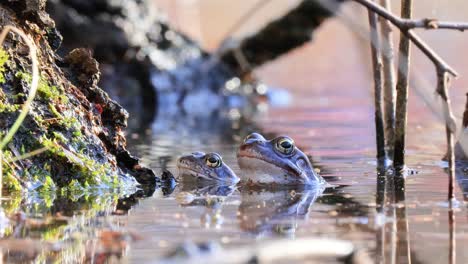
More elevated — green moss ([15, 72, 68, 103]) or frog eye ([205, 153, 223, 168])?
green moss ([15, 72, 68, 103])

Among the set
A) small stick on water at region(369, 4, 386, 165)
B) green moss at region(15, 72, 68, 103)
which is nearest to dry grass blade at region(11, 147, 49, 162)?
green moss at region(15, 72, 68, 103)

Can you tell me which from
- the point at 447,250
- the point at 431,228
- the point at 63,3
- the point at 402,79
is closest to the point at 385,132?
the point at 402,79

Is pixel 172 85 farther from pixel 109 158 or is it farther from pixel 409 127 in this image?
pixel 109 158

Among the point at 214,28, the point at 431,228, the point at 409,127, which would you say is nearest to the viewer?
the point at 431,228

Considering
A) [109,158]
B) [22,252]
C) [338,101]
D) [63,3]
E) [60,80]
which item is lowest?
[22,252]

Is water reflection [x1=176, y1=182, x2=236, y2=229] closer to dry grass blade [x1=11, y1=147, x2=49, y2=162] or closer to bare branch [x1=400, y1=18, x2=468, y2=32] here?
dry grass blade [x1=11, y1=147, x2=49, y2=162]
